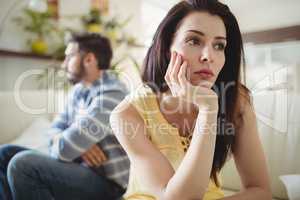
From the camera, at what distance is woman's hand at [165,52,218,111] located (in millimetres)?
A: 586

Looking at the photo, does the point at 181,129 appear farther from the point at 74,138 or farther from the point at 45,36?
the point at 45,36

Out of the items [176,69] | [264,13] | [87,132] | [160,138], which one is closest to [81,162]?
[87,132]

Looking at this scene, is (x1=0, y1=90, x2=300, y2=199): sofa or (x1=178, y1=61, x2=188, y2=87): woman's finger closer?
(x1=178, y1=61, x2=188, y2=87): woman's finger

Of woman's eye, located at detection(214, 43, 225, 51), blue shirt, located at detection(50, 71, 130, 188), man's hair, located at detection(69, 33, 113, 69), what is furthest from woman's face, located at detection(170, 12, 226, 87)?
man's hair, located at detection(69, 33, 113, 69)

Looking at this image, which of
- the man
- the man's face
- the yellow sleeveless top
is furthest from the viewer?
the man's face

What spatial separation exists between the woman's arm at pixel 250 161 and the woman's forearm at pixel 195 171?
114mm

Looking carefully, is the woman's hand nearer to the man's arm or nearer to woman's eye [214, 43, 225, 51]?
woman's eye [214, 43, 225, 51]

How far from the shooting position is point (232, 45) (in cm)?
67

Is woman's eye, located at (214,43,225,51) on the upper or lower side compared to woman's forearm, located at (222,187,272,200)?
upper

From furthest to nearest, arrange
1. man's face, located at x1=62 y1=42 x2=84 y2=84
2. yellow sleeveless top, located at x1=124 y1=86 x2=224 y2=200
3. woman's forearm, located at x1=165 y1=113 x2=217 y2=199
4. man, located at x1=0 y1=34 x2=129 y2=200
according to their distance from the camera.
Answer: man's face, located at x1=62 y1=42 x2=84 y2=84, man, located at x1=0 y1=34 x2=129 y2=200, yellow sleeveless top, located at x1=124 y1=86 x2=224 y2=200, woman's forearm, located at x1=165 y1=113 x2=217 y2=199

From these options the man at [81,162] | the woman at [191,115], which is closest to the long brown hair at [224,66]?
the woman at [191,115]

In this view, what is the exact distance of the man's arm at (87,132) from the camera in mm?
899

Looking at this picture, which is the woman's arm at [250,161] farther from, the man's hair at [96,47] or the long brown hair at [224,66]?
the man's hair at [96,47]

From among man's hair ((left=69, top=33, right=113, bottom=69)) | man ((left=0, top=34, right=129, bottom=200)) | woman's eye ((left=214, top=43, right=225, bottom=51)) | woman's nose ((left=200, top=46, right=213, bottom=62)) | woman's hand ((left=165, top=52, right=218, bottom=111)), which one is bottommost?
man ((left=0, top=34, right=129, bottom=200))
